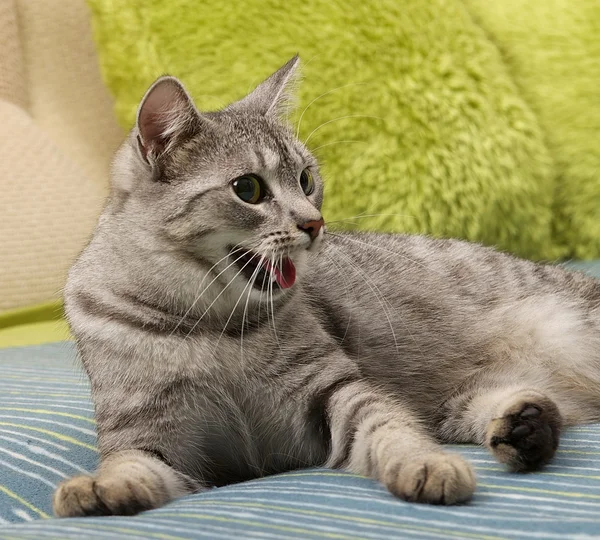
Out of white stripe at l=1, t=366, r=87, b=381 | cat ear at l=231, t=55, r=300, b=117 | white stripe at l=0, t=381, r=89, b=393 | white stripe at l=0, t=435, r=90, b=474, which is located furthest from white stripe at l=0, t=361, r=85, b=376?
cat ear at l=231, t=55, r=300, b=117

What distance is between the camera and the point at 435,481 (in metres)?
0.91

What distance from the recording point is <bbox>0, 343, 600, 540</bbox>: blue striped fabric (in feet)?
2.63

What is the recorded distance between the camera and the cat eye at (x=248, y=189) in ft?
3.78

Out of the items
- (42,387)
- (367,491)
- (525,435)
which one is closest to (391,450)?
(367,491)

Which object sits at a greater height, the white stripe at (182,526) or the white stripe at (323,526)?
the white stripe at (182,526)

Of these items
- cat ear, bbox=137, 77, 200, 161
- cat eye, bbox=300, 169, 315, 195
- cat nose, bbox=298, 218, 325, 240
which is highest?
cat ear, bbox=137, 77, 200, 161

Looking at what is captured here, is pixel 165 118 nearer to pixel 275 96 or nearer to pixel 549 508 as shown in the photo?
pixel 275 96

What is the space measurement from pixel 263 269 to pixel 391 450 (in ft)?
1.02

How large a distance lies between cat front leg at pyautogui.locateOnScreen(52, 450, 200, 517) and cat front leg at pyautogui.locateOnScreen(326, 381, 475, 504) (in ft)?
0.79

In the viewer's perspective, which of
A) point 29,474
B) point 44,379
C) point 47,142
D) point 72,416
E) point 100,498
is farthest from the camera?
point 47,142

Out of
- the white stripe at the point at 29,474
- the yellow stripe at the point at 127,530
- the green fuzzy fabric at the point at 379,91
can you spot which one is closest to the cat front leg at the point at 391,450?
the yellow stripe at the point at 127,530

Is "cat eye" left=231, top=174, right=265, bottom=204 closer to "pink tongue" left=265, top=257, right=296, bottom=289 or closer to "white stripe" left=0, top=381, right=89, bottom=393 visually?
"pink tongue" left=265, top=257, right=296, bottom=289

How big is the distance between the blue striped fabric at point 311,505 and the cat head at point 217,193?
0.31 meters

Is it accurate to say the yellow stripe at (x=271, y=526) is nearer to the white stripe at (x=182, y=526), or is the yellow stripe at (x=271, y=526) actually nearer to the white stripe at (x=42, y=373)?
the white stripe at (x=182, y=526)
